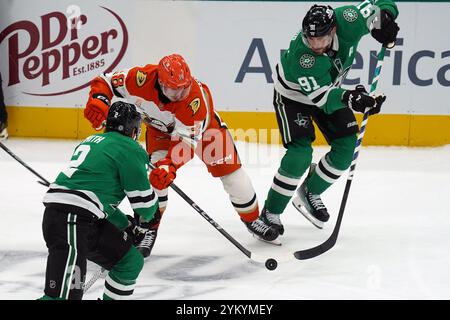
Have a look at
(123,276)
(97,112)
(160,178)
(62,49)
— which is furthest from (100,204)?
(62,49)

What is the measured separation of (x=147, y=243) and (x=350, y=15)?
155cm

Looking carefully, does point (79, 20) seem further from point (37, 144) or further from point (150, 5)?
point (37, 144)

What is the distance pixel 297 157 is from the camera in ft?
13.4

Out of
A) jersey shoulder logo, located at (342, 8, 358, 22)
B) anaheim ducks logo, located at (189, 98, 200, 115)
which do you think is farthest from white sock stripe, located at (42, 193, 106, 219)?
jersey shoulder logo, located at (342, 8, 358, 22)

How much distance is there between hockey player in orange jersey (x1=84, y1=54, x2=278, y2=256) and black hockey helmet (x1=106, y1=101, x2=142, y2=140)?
45 cm

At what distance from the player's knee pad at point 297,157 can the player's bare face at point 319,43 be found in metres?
0.47

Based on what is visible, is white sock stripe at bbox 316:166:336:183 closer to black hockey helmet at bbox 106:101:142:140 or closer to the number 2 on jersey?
black hockey helmet at bbox 106:101:142:140

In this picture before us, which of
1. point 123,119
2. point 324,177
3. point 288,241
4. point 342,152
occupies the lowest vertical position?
point 288,241

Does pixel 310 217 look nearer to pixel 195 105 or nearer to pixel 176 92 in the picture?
pixel 195 105

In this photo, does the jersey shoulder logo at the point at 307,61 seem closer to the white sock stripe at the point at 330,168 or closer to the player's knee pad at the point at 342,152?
Result: the player's knee pad at the point at 342,152

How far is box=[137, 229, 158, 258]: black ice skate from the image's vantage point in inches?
152

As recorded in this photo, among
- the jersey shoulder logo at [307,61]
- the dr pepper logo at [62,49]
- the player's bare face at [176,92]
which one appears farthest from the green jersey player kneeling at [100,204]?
the dr pepper logo at [62,49]

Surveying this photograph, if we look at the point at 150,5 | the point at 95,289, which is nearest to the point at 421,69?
the point at 150,5

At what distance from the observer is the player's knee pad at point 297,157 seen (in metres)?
4.10
